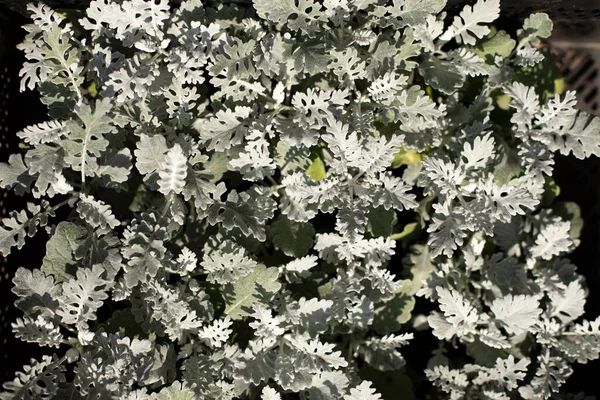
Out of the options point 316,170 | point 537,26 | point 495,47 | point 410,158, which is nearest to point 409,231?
point 410,158

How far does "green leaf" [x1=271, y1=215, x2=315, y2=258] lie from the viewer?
1.88 meters

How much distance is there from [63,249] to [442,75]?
1270 millimetres

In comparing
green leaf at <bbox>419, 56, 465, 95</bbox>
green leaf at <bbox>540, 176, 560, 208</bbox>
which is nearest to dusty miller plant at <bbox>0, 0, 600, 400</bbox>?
green leaf at <bbox>419, 56, 465, 95</bbox>

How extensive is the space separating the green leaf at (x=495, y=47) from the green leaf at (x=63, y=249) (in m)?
1.41

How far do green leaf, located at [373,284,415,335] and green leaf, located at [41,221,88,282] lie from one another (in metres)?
1.02

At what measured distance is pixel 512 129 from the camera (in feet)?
6.62

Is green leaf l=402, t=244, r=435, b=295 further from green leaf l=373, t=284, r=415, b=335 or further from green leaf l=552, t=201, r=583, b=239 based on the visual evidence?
green leaf l=552, t=201, r=583, b=239

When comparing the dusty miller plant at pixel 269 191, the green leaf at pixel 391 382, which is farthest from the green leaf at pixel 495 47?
the green leaf at pixel 391 382

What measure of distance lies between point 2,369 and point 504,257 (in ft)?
6.05

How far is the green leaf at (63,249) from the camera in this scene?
1.70 m

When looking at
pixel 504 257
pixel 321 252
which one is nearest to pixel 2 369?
pixel 321 252

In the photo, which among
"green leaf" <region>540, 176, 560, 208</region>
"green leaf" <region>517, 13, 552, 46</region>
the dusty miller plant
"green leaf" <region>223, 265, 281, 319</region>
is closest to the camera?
the dusty miller plant

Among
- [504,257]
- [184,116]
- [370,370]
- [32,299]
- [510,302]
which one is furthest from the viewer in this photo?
[504,257]

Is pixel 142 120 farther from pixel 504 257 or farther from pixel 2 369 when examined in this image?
pixel 504 257
